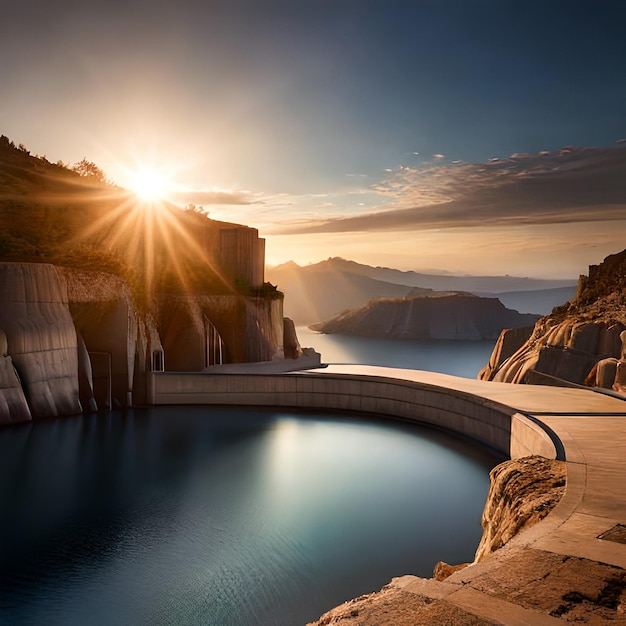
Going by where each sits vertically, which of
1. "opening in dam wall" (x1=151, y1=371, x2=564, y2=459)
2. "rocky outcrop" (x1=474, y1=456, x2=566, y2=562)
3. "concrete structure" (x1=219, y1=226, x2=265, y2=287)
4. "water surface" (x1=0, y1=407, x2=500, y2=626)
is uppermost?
"concrete structure" (x1=219, y1=226, x2=265, y2=287)

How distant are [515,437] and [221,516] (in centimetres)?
765

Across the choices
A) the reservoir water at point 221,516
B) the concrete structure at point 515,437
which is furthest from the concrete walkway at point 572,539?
the reservoir water at point 221,516

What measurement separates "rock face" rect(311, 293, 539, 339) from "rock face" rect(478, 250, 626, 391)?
105 meters

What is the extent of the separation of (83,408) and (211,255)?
1545 cm

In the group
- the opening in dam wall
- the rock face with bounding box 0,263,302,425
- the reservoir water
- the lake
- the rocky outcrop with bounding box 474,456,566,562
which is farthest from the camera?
the lake

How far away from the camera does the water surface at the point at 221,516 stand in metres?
9.94

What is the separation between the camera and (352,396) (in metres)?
24.9

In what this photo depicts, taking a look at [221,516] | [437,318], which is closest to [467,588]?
[221,516]

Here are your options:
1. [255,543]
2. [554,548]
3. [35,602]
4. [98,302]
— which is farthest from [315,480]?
[98,302]

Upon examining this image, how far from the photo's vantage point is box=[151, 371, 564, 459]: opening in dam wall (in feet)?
65.4

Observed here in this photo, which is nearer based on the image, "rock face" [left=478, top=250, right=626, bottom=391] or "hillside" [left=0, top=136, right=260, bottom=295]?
"rock face" [left=478, top=250, right=626, bottom=391]

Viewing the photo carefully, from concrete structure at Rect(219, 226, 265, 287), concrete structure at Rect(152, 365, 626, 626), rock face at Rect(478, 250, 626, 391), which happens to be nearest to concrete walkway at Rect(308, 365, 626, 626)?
concrete structure at Rect(152, 365, 626, 626)

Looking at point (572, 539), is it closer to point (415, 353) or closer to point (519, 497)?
point (519, 497)

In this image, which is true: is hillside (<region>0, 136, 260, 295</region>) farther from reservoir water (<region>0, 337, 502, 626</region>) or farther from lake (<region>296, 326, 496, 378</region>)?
lake (<region>296, 326, 496, 378</region>)
